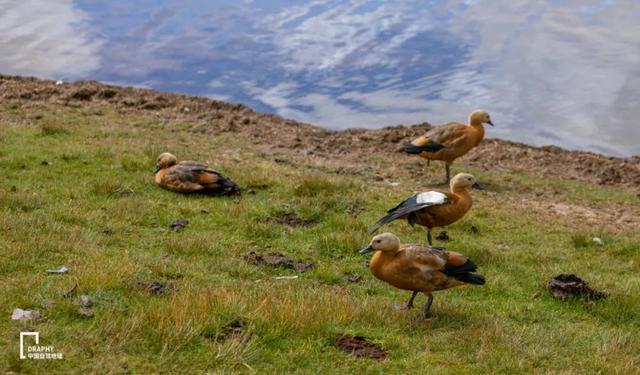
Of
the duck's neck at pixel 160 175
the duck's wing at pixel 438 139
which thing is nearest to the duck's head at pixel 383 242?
the duck's neck at pixel 160 175

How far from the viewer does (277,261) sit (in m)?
10.7

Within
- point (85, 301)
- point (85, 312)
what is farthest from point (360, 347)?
point (85, 301)

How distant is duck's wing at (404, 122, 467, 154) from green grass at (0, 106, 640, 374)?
0.96 meters

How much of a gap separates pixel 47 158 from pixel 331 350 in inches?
416

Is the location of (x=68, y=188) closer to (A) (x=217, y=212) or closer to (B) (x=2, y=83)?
(A) (x=217, y=212)

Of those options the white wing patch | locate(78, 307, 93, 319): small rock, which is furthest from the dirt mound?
locate(78, 307, 93, 319): small rock

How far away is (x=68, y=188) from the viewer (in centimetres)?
1362

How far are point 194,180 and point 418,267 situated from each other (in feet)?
22.3

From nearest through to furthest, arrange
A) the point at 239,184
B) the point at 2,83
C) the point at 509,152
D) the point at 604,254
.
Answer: the point at 604,254
the point at 239,184
the point at 509,152
the point at 2,83

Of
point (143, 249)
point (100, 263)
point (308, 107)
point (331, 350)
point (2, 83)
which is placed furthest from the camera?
point (308, 107)

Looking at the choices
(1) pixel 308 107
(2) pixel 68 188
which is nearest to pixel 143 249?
(2) pixel 68 188

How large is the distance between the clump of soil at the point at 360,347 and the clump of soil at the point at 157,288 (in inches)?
85.8

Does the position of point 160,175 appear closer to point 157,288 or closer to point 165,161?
point 165,161

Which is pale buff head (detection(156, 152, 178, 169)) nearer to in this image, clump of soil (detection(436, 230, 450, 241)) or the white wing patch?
clump of soil (detection(436, 230, 450, 241))
